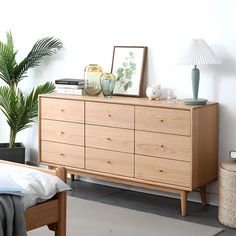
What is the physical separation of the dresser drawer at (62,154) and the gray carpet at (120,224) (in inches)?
19.5

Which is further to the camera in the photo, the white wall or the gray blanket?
the white wall

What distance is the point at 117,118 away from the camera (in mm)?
4652

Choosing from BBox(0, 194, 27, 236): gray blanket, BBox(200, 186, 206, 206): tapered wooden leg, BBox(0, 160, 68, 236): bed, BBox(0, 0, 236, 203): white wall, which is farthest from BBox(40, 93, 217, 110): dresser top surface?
BBox(0, 194, 27, 236): gray blanket

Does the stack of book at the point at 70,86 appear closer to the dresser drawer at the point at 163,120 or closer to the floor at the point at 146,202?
the dresser drawer at the point at 163,120

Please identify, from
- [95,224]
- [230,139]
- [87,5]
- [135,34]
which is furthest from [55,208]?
[87,5]

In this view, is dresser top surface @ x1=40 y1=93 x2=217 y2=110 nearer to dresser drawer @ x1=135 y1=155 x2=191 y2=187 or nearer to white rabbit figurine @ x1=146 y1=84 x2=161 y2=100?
white rabbit figurine @ x1=146 y1=84 x2=161 y2=100

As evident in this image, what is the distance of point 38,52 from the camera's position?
18.1ft

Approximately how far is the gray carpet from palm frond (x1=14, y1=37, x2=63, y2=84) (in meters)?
1.61

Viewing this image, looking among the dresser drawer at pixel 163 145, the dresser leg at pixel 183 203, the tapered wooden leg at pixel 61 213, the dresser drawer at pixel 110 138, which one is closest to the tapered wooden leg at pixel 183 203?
the dresser leg at pixel 183 203

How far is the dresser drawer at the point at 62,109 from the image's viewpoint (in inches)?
193

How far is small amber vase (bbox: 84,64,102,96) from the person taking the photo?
5.07 metres

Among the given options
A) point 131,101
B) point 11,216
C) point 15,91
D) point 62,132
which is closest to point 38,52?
point 15,91

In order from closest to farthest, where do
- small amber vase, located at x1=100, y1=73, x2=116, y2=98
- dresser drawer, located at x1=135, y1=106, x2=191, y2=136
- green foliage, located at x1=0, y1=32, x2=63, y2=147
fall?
1. dresser drawer, located at x1=135, y1=106, x2=191, y2=136
2. small amber vase, located at x1=100, y1=73, x2=116, y2=98
3. green foliage, located at x1=0, y1=32, x2=63, y2=147

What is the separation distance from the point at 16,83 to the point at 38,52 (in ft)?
1.25
